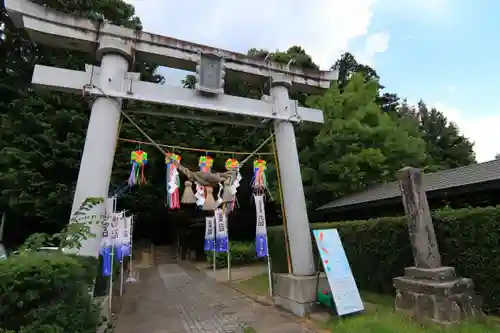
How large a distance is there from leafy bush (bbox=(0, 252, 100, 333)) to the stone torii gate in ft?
6.43

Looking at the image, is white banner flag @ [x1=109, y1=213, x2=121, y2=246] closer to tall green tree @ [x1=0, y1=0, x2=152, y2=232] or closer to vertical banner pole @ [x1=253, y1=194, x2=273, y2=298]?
vertical banner pole @ [x1=253, y1=194, x2=273, y2=298]

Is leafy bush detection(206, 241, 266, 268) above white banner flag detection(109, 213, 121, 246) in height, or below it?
below

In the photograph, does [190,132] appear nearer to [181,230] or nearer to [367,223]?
[181,230]

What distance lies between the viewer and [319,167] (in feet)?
42.7

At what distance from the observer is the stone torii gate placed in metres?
5.46

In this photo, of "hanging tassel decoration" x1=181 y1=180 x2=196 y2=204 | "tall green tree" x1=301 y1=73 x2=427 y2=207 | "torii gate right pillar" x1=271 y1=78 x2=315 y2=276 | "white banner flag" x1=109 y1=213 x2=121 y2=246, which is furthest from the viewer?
"tall green tree" x1=301 y1=73 x2=427 y2=207

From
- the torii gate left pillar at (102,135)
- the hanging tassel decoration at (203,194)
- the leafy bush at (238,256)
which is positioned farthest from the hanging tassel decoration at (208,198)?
the leafy bush at (238,256)

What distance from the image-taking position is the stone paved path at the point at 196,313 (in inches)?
223

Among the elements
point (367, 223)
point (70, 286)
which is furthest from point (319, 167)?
point (70, 286)

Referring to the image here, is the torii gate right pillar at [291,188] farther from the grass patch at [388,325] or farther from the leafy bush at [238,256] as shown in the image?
the leafy bush at [238,256]

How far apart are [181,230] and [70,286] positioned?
20.0m

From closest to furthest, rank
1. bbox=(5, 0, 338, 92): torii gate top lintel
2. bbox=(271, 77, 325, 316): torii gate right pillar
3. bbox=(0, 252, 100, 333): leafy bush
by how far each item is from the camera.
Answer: bbox=(0, 252, 100, 333): leafy bush
bbox=(5, 0, 338, 92): torii gate top lintel
bbox=(271, 77, 325, 316): torii gate right pillar

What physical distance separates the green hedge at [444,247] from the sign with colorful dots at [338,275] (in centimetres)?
170

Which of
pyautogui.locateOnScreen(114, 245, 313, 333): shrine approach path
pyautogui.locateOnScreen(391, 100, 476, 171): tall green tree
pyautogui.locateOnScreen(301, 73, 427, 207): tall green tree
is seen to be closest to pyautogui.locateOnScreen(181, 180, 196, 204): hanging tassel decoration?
pyautogui.locateOnScreen(114, 245, 313, 333): shrine approach path
